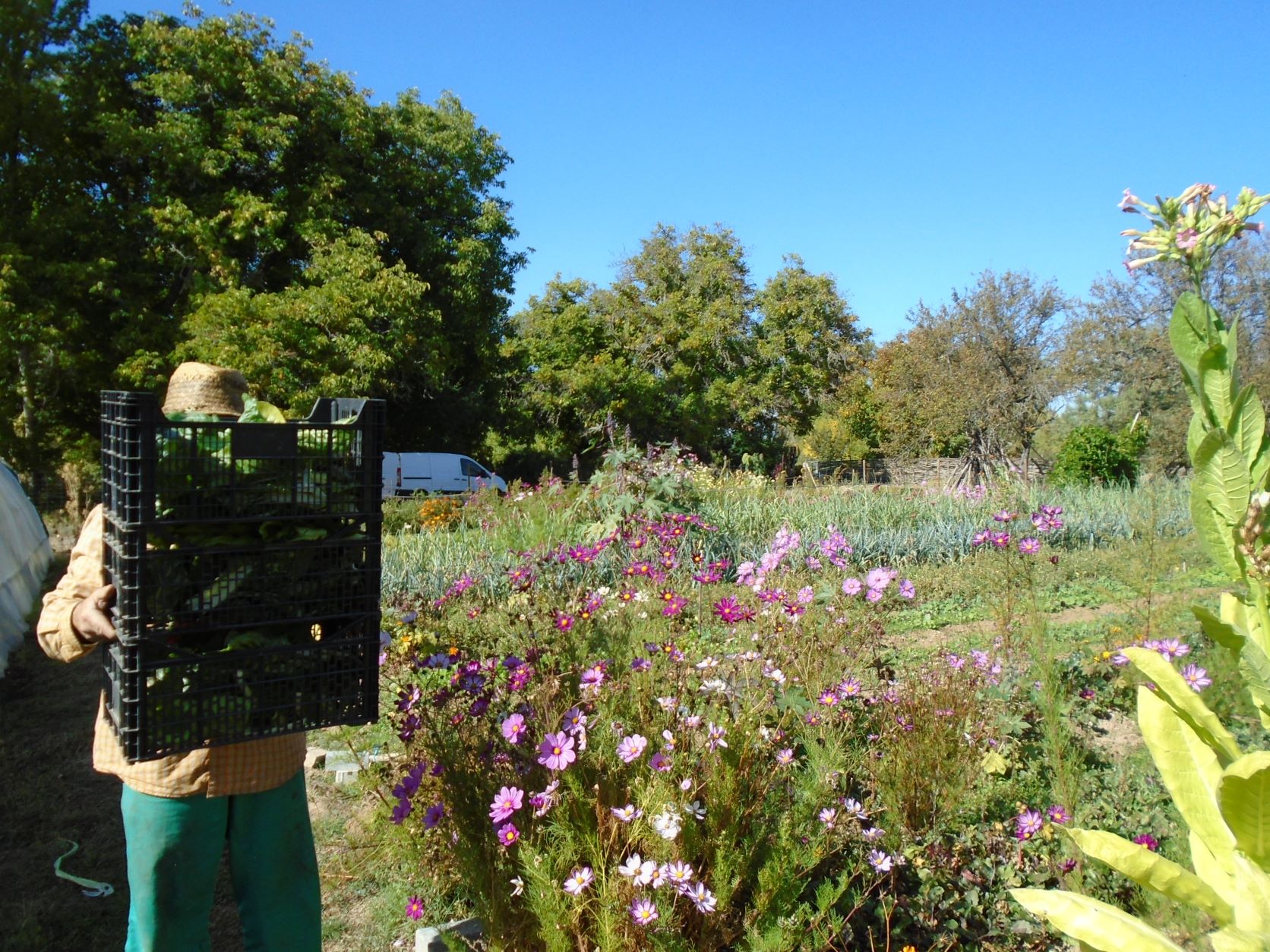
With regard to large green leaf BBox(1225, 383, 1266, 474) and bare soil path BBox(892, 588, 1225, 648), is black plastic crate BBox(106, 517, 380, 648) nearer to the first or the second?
large green leaf BBox(1225, 383, 1266, 474)

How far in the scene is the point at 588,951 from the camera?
196 cm

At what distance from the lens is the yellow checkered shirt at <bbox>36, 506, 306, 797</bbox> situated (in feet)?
6.09

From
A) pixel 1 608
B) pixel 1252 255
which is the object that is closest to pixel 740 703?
pixel 1 608

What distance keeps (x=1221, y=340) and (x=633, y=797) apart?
1630 mm

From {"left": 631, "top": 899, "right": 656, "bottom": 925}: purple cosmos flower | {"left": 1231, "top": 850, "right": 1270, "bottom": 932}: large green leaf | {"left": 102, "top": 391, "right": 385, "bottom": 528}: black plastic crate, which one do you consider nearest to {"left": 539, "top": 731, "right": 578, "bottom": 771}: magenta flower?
{"left": 631, "top": 899, "right": 656, "bottom": 925}: purple cosmos flower

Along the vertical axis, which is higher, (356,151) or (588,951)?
(356,151)

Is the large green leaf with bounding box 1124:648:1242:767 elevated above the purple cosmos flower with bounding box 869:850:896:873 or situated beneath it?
elevated above

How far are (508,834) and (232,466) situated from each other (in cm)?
108

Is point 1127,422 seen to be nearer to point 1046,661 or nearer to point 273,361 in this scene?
point 273,361

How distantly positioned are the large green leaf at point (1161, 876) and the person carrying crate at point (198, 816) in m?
1.67

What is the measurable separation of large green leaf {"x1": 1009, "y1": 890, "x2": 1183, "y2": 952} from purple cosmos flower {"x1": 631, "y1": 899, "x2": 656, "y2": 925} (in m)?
0.87

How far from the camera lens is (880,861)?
2252mm

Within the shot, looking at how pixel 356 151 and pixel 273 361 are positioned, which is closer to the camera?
pixel 273 361

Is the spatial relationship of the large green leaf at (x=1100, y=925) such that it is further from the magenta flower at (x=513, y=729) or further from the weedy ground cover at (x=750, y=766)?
the magenta flower at (x=513, y=729)
